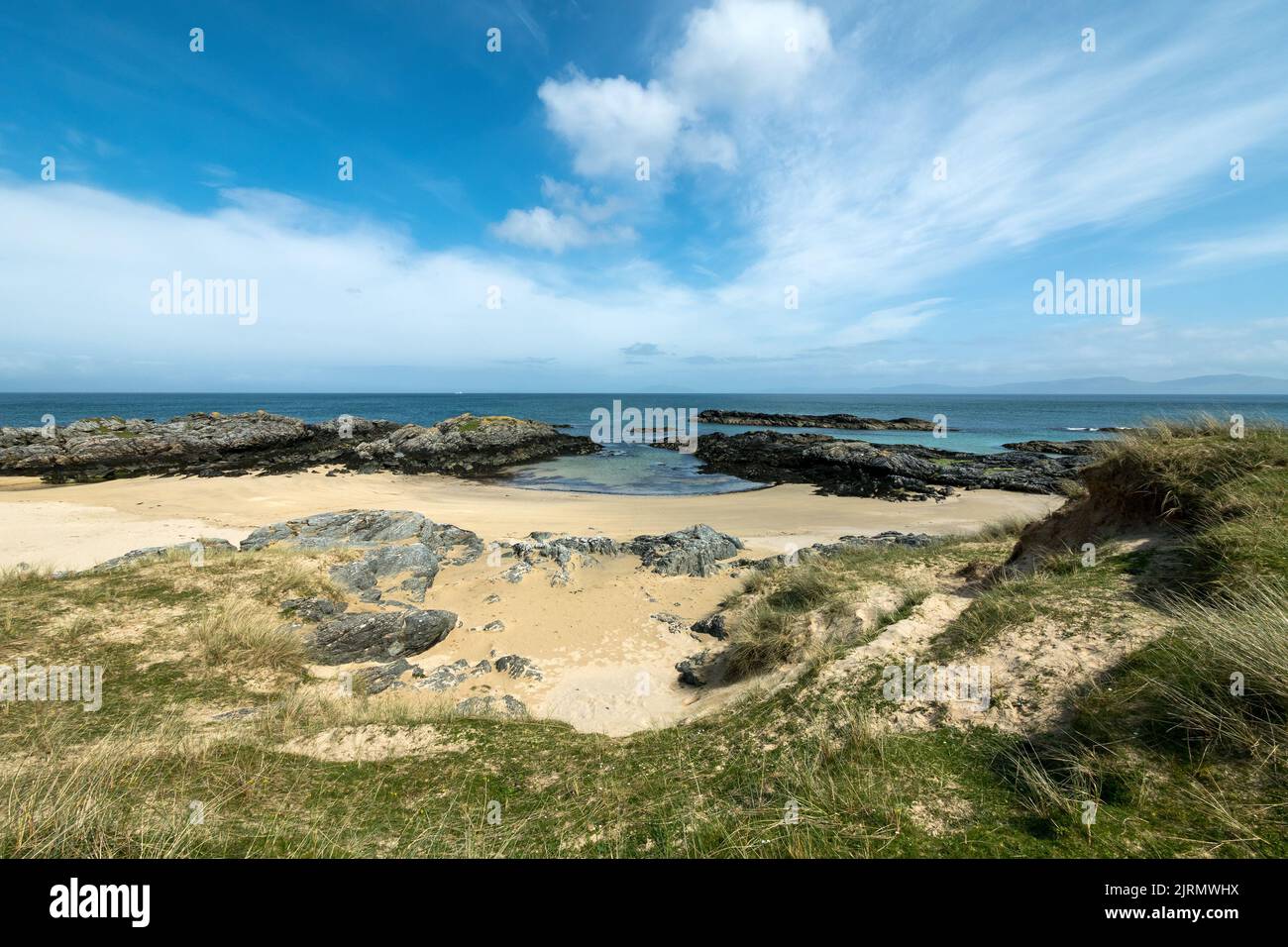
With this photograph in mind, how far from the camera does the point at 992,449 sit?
4681cm

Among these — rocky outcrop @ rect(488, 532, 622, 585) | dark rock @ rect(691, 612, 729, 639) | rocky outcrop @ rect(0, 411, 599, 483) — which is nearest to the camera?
dark rock @ rect(691, 612, 729, 639)

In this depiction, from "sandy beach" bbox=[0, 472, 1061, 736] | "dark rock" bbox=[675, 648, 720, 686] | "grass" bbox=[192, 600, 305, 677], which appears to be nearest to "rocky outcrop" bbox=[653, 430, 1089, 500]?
"sandy beach" bbox=[0, 472, 1061, 736]

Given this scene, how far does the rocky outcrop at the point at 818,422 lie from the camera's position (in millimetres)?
66250

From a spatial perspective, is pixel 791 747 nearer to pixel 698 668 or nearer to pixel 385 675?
pixel 698 668

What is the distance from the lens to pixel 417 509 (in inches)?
897

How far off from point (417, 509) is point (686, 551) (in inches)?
596

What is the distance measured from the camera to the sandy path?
15.7 m

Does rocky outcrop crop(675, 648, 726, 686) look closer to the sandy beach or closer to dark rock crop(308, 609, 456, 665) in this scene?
the sandy beach

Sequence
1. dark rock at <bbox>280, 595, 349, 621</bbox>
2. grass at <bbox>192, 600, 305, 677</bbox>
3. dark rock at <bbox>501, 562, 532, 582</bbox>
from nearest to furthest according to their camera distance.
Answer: grass at <bbox>192, 600, 305, 677</bbox> < dark rock at <bbox>280, 595, 349, 621</bbox> < dark rock at <bbox>501, 562, 532, 582</bbox>

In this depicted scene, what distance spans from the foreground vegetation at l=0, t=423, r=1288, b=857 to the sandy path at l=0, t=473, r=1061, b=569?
26.2ft
